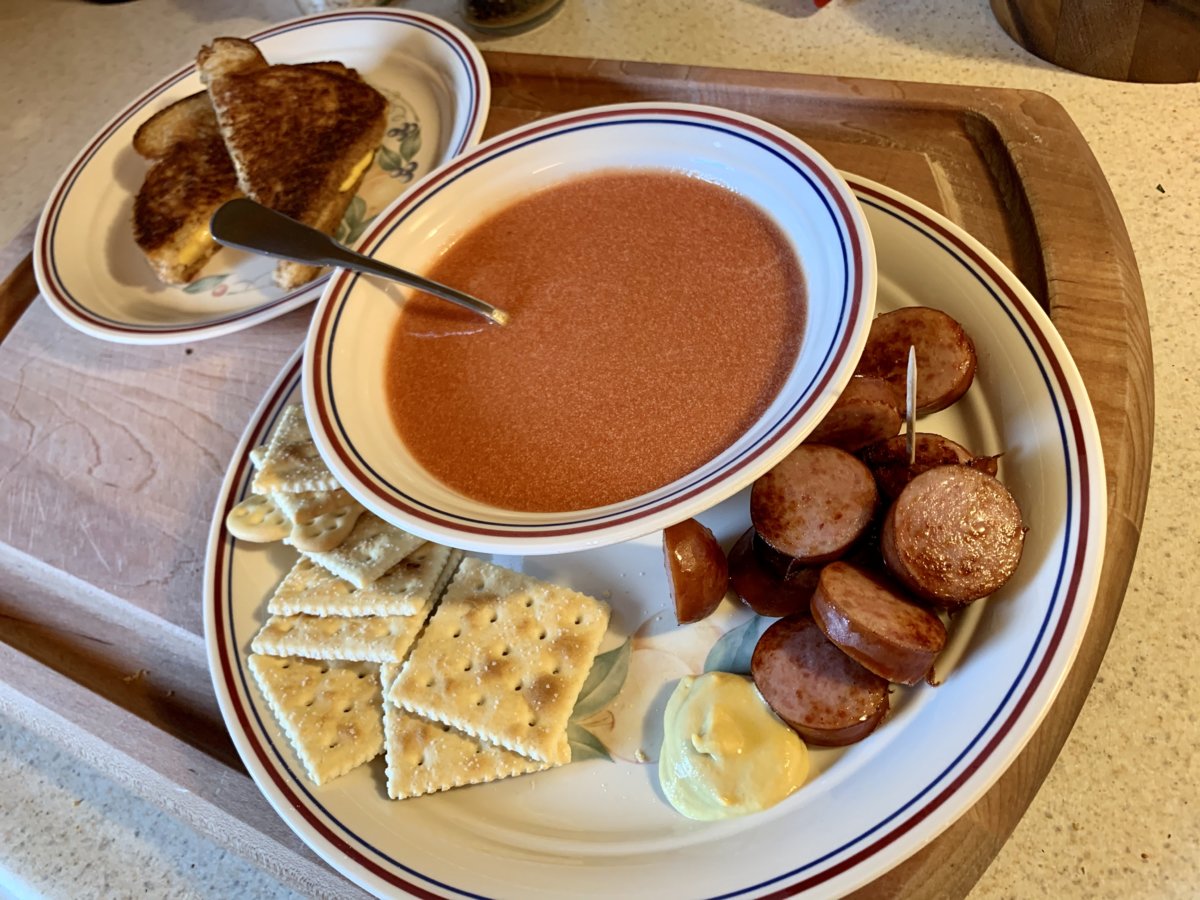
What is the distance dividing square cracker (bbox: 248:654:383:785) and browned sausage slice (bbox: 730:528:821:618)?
1.57 ft

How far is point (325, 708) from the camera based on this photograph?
3.57 feet

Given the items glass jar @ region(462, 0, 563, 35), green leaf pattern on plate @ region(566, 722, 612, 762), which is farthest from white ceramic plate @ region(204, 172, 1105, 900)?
glass jar @ region(462, 0, 563, 35)

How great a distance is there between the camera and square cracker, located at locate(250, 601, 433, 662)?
1121 mm

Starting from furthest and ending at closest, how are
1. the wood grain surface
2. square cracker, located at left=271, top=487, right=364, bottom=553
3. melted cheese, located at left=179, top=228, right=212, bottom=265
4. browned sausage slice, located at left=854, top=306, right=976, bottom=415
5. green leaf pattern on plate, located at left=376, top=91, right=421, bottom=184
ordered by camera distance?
green leaf pattern on plate, located at left=376, top=91, right=421, bottom=184, melted cheese, located at left=179, top=228, right=212, bottom=265, the wood grain surface, square cracker, located at left=271, top=487, right=364, bottom=553, browned sausage slice, located at left=854, top=306, right=976, bottom=415

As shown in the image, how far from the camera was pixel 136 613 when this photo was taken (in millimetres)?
1299

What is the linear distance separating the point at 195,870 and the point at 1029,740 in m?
1.06

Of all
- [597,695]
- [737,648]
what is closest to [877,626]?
[737,648]

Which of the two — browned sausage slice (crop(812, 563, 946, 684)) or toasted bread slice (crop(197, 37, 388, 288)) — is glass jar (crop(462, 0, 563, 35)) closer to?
toasted bread slice (crop(197, 37, 388, 288))

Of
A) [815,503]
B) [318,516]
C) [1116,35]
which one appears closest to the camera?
[815,503]

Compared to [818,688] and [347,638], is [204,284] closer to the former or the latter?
[347,638]

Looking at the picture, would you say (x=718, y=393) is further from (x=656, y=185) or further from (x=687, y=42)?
(x=687, y=42)

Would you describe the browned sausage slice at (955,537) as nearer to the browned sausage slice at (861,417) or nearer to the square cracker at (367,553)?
the browned sausage slice at (861,417)

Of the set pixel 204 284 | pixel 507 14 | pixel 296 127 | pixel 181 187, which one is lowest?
pixel 204 284

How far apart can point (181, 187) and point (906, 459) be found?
1545 millimetres
